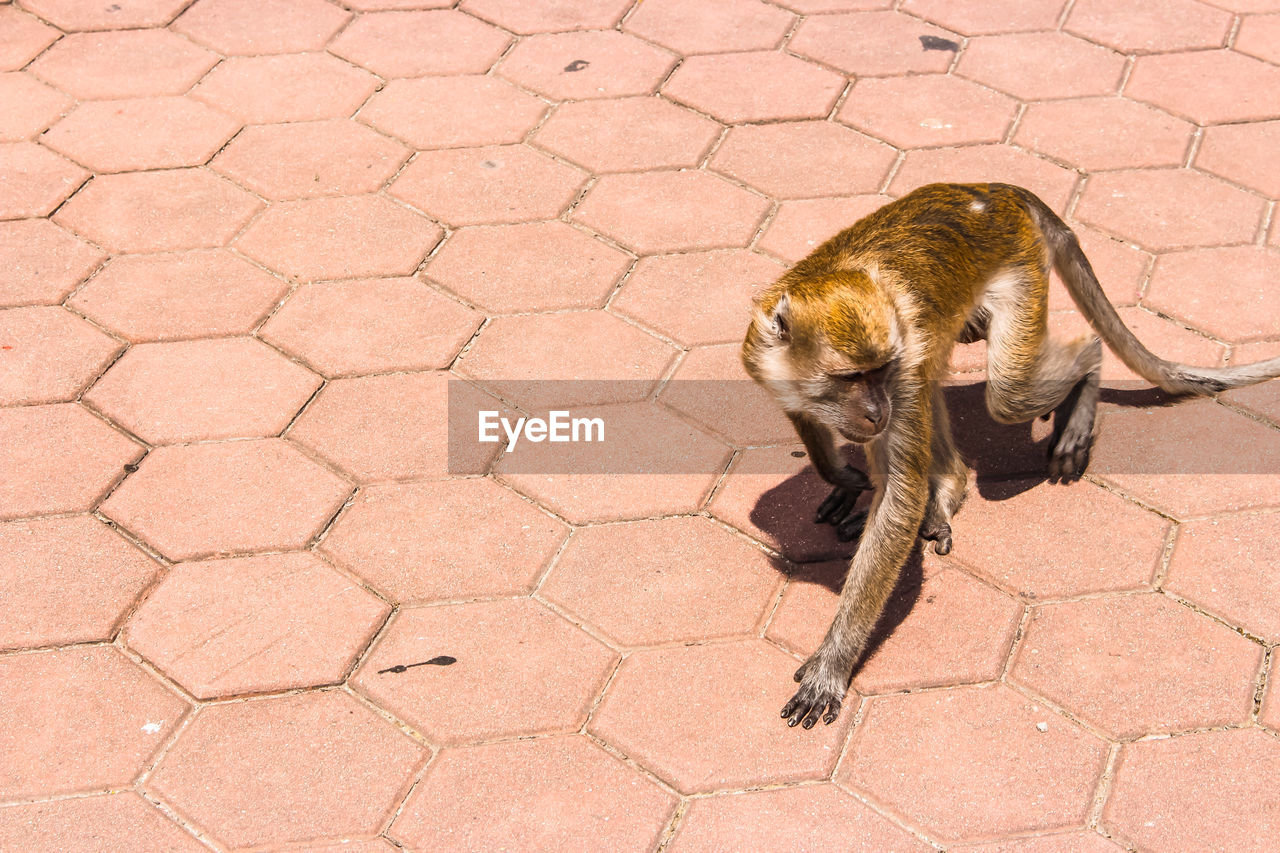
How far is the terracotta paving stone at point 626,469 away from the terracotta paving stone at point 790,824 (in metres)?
1.05

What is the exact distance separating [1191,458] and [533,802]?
7.93 feet

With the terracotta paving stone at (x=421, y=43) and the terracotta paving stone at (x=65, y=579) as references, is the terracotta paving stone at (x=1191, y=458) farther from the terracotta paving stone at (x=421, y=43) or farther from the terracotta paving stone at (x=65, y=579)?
the terracotta paving stone at (x=421, y=43)

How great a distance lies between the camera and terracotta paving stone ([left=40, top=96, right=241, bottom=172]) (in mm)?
5531

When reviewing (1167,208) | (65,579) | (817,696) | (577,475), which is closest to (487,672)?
(577,475)

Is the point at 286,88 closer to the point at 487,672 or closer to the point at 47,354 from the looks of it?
the point at 47,354

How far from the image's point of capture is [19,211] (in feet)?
17.3

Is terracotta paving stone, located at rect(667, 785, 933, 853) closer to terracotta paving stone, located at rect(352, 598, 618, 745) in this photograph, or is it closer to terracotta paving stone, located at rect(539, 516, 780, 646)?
terracotta paving stone, located at rect(352, 598, 618, 745)

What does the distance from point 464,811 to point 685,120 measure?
3378 mm

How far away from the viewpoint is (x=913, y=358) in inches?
141

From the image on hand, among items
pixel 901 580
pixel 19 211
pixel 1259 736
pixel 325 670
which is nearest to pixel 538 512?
pixel 325 670

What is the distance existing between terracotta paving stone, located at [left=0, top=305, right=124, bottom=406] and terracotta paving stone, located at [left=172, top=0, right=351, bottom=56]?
194cm

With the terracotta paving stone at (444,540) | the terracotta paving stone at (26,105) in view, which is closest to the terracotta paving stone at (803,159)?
the terracotta paving stone at (444,540)

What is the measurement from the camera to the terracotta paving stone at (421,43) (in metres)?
6.05

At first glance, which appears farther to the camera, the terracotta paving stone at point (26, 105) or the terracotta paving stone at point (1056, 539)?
the terracotta paving stone at point (26, 105)
